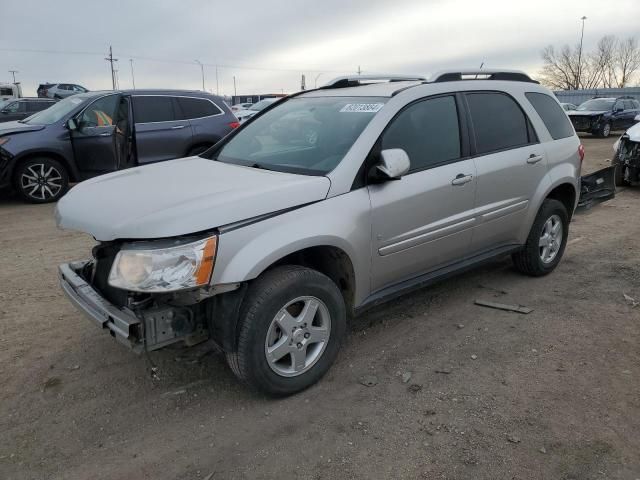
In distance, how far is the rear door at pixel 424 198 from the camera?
11.3 ft

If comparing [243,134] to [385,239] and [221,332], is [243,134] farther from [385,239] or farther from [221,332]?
[221,332]

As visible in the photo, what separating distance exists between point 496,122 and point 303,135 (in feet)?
5.46

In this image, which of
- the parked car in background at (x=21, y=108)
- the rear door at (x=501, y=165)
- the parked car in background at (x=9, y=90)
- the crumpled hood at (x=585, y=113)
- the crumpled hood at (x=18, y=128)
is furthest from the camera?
the parked car in background at (x=9, y=90)

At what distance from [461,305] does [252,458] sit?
243cm

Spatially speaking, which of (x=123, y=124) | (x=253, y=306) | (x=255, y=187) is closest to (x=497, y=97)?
(x=255, y=187)

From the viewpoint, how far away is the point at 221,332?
2.85 metres

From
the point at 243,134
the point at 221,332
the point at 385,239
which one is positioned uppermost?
the point at 243,134

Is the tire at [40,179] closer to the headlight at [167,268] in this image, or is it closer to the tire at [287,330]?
the headlight at [167,268]

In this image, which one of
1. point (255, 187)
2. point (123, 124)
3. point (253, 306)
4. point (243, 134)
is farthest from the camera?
point (123, 124)

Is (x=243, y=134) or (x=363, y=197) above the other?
→ (x=243, y=134)

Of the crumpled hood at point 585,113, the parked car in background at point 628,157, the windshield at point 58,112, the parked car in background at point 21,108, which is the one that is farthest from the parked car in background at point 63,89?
the parked car in background at point 628,157

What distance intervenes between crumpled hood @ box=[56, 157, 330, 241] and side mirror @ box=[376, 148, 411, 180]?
37 centimetres

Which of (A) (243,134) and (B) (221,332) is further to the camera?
(A) (243,134)

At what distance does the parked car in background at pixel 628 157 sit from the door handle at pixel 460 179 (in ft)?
21.3
